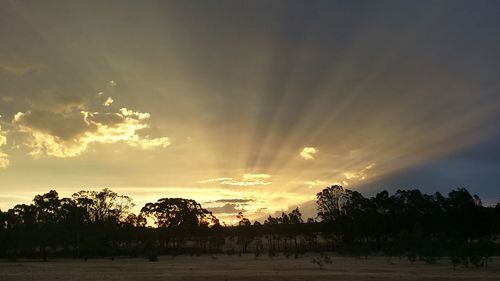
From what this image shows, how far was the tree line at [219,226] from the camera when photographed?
93938 millimetres

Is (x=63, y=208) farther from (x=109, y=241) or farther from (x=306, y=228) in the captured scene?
(x=306, y=228)

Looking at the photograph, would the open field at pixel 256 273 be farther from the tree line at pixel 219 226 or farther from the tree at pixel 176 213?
the tree at pixel 176 213

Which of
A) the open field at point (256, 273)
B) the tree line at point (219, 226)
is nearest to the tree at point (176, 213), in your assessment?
the tree line at point (219, 226)

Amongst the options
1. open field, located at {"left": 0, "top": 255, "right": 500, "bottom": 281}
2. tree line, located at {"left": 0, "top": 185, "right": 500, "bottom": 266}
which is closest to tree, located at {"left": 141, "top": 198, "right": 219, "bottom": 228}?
tree line, located at {"left": 0, "top": 185, "right": 500, "bottom": 266}

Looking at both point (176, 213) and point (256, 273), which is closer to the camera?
point (256, 273)

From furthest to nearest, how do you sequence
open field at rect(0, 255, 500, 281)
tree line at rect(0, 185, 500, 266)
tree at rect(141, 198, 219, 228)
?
tree at rect(141, 198, 219, 228), tree line at rect(0, 185, 500, 266), open field at rect(0, 255, 500, 281)

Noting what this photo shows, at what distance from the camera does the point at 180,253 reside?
116 meters

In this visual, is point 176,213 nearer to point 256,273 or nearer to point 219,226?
point 219,226

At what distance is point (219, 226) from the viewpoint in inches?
5551

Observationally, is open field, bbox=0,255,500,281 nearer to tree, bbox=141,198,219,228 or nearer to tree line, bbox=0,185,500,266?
tree line, bbox=0,185,500,266

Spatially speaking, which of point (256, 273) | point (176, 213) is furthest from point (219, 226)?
point (256, 273)

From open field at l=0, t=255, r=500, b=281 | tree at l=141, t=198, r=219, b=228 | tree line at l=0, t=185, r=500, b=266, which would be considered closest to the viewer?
open field at l=0, t=255, r=500, b=281

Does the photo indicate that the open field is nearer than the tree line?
Yes

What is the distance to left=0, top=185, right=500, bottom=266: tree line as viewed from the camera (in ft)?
308
